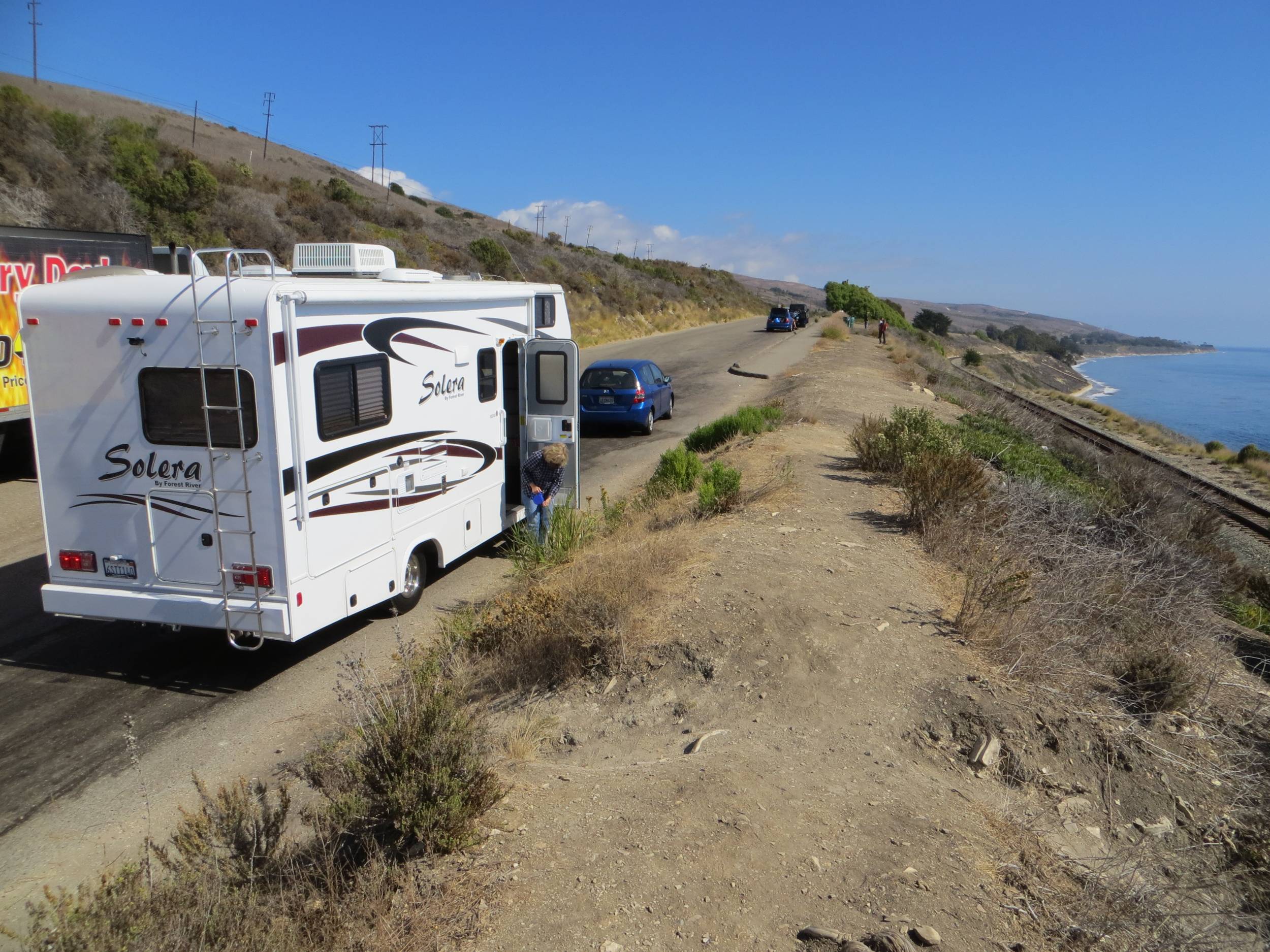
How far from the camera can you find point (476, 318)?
360 inches

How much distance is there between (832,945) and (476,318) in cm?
705

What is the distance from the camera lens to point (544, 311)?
10.7 m

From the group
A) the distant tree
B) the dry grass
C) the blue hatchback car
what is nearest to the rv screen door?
the dry grass

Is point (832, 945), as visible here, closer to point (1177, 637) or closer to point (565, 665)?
point (565, 665)

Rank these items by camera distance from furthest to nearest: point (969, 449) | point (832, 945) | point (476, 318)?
point (969, 449) < point (476, 318) < point (832, 945)

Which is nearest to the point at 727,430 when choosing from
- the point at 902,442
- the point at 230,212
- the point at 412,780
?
the point at 902,442

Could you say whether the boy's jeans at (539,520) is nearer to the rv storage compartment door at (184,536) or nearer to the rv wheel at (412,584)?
the rv wheel at (412,584)

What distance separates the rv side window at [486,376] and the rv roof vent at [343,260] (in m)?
1.27

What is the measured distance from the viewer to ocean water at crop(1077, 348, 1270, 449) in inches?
1966

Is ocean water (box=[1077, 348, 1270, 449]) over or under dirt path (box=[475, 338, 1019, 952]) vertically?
under

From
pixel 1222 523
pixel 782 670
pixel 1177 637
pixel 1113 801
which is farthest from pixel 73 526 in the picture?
pixel 1222 523

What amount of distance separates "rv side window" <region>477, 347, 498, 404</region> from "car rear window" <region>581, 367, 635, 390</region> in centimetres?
790

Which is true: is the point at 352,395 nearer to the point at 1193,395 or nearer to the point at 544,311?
the point at 544,311

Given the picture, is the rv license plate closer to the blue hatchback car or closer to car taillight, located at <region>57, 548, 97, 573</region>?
car taillight, located at <region>57, 548, 97, 573</region>
